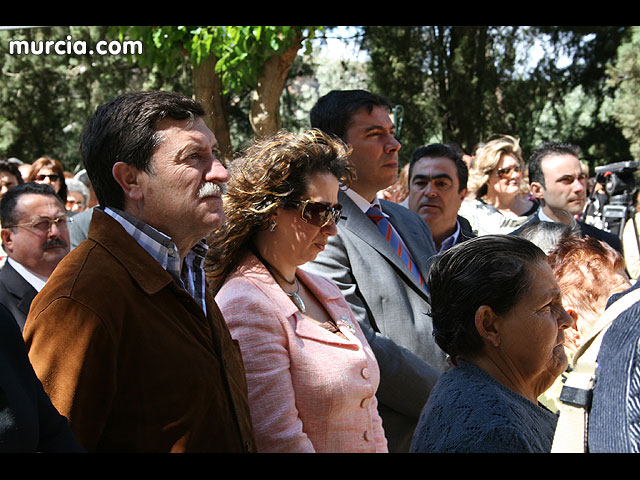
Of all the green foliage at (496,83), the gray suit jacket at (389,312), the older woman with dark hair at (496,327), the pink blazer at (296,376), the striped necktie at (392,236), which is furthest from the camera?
the green foliage at (496,83)

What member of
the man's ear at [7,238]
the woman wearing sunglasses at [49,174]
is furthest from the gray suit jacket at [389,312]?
the woman wearing sunglasses at [49,174]

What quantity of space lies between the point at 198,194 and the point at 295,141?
67cm

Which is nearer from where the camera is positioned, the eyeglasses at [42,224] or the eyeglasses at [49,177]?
the eyeglasses at [42,224]

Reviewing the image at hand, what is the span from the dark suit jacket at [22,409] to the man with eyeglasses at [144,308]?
0.50ft

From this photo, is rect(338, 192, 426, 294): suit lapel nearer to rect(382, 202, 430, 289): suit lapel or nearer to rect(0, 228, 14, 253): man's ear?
rect(382, 202, 430, 289): suit lapel

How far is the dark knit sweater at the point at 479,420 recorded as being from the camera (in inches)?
69.6

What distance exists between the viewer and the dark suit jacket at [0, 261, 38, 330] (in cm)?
370

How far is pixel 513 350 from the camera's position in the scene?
2051mm

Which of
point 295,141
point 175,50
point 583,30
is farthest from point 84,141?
point 583,30

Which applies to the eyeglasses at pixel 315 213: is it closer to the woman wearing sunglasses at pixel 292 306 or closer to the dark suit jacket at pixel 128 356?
the woman wearing sunglasses at pixel 292 306
